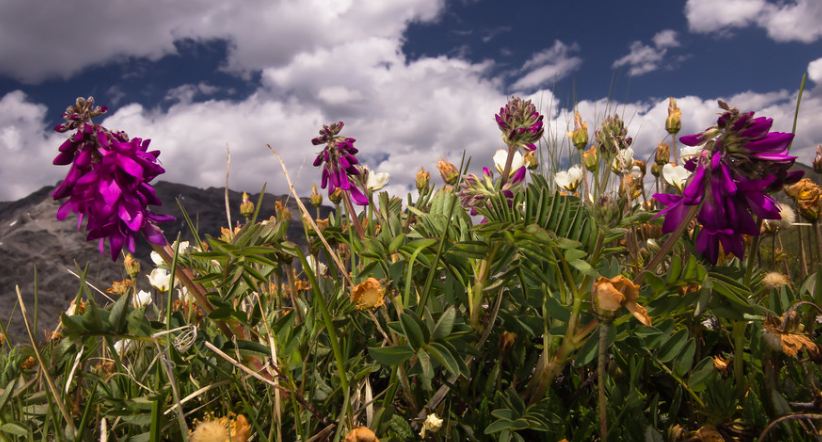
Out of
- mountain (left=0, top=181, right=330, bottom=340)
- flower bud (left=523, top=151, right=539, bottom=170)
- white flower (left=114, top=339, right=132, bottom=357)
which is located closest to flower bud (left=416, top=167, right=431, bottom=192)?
flower bud (left=523, top=151, right=539, bottom=170)

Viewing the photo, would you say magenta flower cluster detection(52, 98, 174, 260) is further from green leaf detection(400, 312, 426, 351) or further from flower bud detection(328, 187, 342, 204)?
flower bud detection(328, 187, 342, 204)

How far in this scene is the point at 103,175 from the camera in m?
1.39

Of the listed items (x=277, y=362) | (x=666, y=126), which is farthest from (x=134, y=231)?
(x=666, y=126)

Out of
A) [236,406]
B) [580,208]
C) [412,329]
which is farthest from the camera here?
[236,406]

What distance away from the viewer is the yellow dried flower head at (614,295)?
102 centimetres

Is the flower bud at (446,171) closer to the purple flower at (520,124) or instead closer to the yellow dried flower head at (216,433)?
the purple flower at (520,124)

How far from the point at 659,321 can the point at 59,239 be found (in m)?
6.57

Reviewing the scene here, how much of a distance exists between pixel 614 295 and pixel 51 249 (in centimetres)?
668

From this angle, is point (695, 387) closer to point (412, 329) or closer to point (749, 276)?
point (749, 276)

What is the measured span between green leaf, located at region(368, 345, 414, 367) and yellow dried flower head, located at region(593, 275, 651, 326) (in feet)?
1.30

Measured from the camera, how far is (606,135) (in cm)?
288

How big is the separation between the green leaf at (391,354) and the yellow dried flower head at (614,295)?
396 millimetres

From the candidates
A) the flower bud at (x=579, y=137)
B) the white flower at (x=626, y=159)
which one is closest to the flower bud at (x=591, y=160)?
A: the white flower at (x=626, y=159)

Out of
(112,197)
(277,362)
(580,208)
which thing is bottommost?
(277,362)
